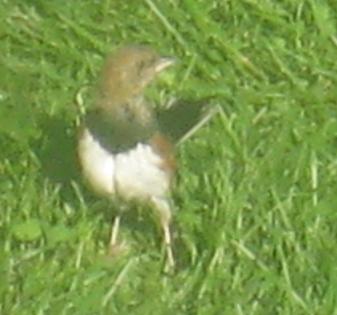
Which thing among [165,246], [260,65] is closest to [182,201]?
[165,246]

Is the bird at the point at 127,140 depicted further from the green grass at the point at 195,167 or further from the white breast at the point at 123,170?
the green grass at the point at 195,167

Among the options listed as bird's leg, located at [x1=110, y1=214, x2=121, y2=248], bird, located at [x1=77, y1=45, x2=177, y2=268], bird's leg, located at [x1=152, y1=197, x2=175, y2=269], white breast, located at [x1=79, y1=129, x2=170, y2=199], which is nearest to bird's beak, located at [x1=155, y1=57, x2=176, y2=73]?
bird, located at [x1=77, y1=45, x2=177, y2=268]

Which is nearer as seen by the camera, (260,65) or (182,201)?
(182,201)

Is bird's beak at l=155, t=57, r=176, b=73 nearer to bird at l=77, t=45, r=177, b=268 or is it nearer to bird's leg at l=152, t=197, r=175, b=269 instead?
bird at l=77, t=45, r=177, b=268

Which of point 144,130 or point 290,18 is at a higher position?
point 144,130

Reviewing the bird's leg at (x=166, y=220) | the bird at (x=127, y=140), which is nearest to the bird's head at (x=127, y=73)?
the bird at (x=127, y=140)

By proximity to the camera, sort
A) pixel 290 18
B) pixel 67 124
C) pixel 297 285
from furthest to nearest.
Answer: pixel 290 18
pixel 67 124
pixel 297 285

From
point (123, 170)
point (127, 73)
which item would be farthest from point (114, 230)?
point (127, 73)

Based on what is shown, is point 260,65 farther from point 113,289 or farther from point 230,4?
point 113,289

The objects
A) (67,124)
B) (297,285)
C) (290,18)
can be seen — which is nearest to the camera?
(297,285)
